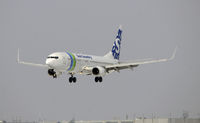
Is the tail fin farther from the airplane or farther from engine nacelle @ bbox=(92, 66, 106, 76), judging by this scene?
engine nacelle @ bbox=(92, 66, 106, 76)

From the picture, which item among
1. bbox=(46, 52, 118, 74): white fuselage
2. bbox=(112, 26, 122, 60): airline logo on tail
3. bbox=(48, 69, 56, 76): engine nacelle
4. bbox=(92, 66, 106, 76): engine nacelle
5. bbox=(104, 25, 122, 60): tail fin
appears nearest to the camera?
bbox=(46, 52, 118, 74): white fuselage

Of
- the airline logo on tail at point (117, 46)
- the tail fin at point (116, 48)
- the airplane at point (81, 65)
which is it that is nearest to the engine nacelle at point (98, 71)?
the airplane at point (81, 65)

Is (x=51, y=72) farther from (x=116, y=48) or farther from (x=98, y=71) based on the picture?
(x=116, y=48)

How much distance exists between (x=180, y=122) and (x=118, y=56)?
21.6 meters

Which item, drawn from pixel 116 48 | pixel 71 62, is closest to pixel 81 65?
pixel 71 62

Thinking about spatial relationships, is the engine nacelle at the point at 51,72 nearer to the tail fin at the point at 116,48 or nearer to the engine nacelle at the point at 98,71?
the engine nacelle at the point at 98,71

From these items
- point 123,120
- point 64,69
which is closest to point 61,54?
point 64,69

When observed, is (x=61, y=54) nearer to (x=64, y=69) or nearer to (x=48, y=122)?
(x=64, y=69)

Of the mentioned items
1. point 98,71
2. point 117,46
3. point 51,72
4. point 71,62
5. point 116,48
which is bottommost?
point 51,72

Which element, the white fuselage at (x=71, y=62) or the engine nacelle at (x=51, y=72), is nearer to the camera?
the white fuselage at (x=71, y=62)

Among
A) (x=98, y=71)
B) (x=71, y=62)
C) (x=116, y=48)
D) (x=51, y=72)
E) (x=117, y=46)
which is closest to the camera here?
(x=71, y=62)

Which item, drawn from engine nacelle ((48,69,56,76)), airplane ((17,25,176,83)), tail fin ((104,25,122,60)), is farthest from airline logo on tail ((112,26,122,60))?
engine nacelle ((48,69,56,76))

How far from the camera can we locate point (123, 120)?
564 feet

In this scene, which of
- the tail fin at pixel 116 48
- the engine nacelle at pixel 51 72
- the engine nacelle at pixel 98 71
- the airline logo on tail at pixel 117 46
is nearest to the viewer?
the engine nacelle at pixel 51 72
